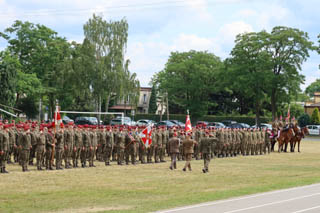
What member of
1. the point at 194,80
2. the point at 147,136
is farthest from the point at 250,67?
the point at 147,136

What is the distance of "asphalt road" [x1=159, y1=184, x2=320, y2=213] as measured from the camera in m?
12.2

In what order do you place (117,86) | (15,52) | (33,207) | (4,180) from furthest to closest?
(15,52), (117,86), (4,180), (33,207)

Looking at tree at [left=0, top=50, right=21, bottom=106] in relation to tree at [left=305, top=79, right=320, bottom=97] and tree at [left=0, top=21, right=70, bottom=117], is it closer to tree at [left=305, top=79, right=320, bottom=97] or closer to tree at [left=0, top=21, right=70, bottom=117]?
tree at [left=0, top=21, right=70, bottom=117]

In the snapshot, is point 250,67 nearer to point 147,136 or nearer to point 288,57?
point 288,57

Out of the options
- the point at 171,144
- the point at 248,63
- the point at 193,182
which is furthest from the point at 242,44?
the point at 193,182

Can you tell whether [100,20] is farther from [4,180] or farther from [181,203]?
[181,203]

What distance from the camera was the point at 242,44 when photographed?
218ft

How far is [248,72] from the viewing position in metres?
65.2

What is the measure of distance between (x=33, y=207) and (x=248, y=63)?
55.4 metres

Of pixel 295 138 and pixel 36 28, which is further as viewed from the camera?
pixel 36 28

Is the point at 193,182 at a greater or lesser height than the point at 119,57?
lesser

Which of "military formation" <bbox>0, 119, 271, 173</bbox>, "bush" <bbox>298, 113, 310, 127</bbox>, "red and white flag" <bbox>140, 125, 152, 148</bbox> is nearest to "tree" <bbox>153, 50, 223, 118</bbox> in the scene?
"bush" <bbox>298, 113, 310, 127</bbox>

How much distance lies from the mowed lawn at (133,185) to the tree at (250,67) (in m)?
39.8

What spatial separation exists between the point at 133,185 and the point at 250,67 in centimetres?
4998
